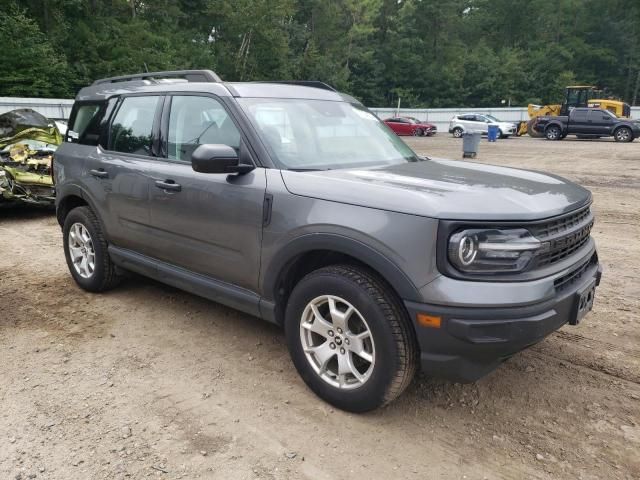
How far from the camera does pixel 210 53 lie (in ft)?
134

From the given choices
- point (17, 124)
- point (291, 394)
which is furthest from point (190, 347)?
point (17, 124)

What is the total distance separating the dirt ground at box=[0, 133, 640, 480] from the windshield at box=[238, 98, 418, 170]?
1384 mm

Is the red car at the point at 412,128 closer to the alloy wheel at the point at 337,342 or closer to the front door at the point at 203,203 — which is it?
the front door at the point at 203,203

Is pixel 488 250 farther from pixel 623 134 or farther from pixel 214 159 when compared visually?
pixel 623 134

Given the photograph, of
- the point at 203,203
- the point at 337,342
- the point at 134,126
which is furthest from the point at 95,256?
the point at 337,342

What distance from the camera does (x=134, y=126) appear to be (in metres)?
4.20

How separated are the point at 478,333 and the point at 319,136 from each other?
69.5 inches

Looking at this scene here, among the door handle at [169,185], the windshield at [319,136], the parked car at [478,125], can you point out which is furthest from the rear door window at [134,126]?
the parked car at [478,125]

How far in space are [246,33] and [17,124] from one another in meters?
37.4

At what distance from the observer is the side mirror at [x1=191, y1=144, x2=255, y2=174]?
2.99m

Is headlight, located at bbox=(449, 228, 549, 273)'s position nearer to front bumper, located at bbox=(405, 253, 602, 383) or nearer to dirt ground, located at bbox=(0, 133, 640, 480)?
front bumper, located at bbox=(405, 253, 602, 383)

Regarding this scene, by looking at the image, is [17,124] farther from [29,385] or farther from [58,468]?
[58,468]

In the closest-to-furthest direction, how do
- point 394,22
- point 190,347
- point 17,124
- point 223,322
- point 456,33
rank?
point 190,347
point 223,322
point 17,124
point 394,22
point 456,33

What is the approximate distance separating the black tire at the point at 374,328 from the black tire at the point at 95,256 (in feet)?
7.61
